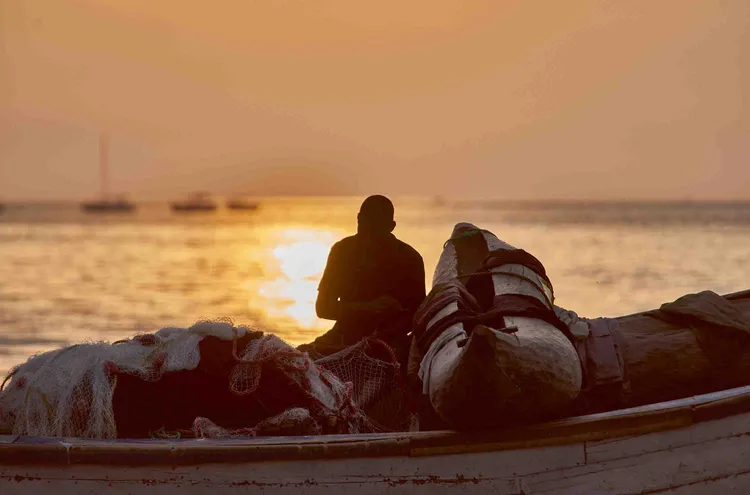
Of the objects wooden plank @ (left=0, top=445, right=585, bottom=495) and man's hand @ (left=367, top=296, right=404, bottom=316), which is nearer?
wooden plank @ (left=0, top=445, right=585, bottom=495)

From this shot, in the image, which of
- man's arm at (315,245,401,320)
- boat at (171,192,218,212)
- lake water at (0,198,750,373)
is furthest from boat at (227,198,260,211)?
man's arm at (315,245,401,320)

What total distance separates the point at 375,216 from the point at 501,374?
2.49 meters

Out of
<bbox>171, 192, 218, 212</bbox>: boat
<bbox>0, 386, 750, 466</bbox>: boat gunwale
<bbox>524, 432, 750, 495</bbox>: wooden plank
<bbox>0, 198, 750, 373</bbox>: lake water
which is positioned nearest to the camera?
<bbox>0, 386, 750, 466</bbox>: boat gunwale

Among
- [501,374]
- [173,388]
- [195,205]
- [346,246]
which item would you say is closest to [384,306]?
[346,246]

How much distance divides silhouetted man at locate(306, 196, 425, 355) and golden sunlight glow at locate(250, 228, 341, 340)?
15.0 m

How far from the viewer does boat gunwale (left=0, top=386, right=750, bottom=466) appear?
5.77 metres

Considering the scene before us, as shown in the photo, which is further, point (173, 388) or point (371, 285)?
point (371, 285)

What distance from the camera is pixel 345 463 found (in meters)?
5.80

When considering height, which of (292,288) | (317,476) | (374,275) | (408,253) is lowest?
(317,476)

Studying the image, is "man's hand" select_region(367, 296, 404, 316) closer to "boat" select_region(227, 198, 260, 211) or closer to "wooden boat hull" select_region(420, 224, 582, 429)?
"wooden boat hull" select_region(420, 224, 582, 429)

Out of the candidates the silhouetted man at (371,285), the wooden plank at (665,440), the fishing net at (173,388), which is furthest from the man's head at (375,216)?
the wooden plank at (665,440)

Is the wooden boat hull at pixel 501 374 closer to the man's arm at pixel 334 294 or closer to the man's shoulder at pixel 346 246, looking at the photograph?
the man's arm at pixel 334 294

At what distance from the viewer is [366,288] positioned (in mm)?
7656

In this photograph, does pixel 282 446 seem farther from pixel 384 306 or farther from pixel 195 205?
pixel 195 205
